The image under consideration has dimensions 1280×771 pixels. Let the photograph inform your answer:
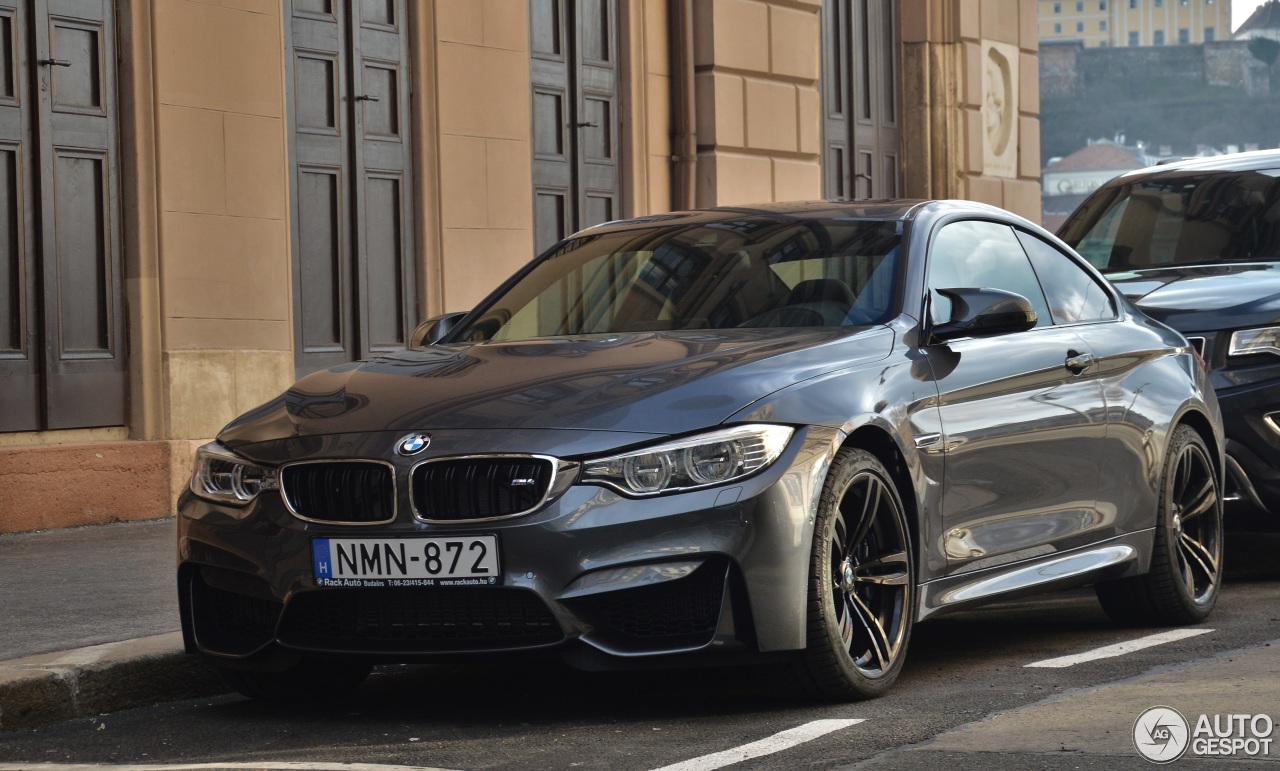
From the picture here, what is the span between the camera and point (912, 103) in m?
20.9

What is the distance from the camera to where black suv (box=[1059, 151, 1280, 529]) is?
26.7ft

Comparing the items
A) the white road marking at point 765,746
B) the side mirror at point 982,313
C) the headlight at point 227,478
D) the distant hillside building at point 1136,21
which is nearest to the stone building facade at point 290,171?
the headlight at point 227,478

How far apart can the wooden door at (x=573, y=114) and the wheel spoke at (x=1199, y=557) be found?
8104 millimetres

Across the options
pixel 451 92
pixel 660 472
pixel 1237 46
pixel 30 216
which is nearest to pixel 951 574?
pixel 660 472

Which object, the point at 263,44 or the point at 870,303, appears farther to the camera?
the point at 263,44

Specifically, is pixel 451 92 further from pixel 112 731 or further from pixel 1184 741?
pixel 1184 741

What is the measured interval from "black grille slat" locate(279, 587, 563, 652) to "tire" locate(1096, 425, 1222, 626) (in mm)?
2787

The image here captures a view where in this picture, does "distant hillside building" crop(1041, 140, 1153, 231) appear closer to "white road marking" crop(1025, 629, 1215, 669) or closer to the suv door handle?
"white road marking" crop(1025, 629, 1215, 669)

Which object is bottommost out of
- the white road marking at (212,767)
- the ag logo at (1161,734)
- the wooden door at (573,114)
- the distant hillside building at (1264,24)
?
the white road marking at (212,767)

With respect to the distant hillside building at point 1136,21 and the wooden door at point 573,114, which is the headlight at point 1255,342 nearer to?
the wooden door at point 573,114

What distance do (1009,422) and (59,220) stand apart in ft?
21.2

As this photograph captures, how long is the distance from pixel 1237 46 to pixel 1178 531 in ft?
586

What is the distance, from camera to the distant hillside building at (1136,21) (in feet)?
614

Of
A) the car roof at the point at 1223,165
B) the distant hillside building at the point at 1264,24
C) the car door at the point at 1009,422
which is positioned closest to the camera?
the car door at the point at 1009,422
